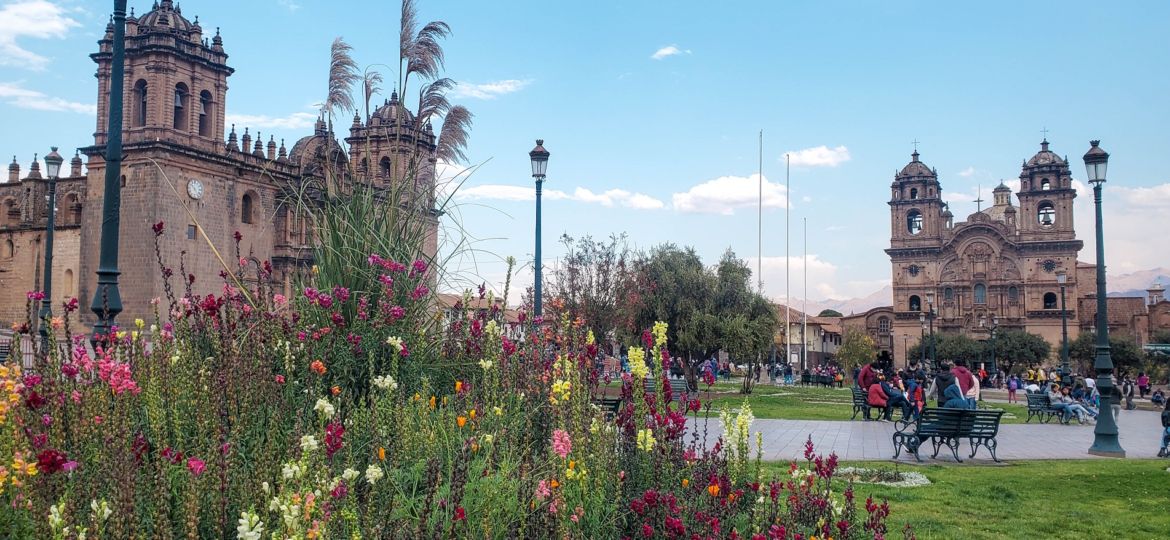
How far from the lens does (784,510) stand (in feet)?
14.0

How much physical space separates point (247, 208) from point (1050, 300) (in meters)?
65.6

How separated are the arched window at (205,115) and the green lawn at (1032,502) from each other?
119 feet

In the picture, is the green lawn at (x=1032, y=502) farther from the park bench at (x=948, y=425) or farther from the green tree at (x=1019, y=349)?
the green tree at (x=1019, y=349)

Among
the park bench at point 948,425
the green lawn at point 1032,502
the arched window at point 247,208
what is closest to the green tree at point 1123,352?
the arched window at point 247,208

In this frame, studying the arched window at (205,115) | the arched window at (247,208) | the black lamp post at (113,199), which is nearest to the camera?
the black lamp post at (113,199)

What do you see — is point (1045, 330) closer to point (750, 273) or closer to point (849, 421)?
point (750, 273)

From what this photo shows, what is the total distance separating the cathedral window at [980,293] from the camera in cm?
7706

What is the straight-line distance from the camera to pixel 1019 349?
69.0m

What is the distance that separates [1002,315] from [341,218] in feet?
263

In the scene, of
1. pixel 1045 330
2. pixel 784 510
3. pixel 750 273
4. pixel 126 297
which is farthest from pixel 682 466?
pixel 1045 330

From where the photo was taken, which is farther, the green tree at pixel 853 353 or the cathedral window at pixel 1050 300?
the cathedral window at pixel 1050 300

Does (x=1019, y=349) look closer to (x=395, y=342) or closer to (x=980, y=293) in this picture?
(x=980, y=293)

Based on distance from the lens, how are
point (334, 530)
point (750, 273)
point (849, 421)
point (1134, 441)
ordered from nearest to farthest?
point (334, 530)
point (1134, 441)
point (849, 421)
point (750, 273)

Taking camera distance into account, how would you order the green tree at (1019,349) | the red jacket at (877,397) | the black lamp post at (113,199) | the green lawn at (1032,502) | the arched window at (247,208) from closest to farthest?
the green lawn at (1032,502) → the black lamp post at (113,199) → the red jacket at (877,397) → the arched window at (247,208) → the green tree at (1019,349)
